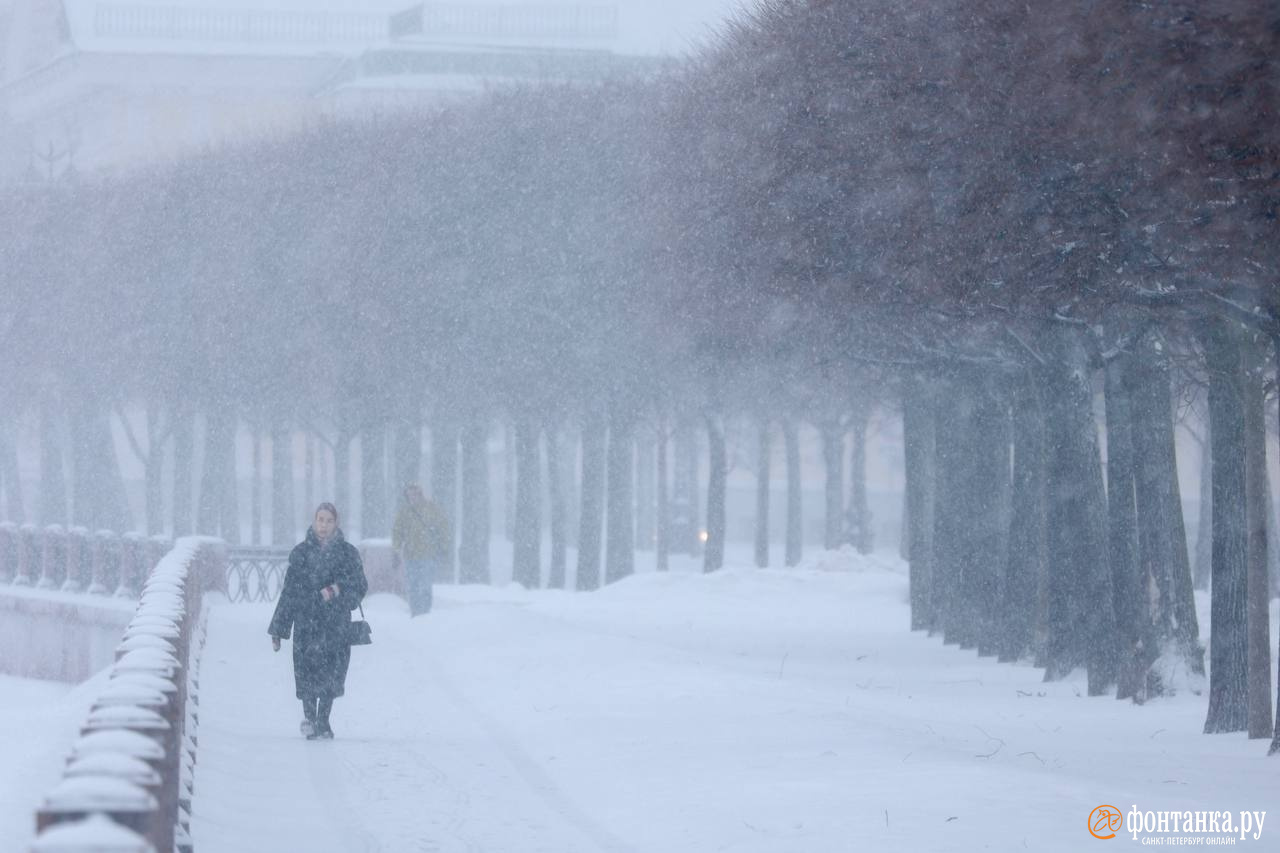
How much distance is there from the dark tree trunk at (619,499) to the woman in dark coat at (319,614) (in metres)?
20.2

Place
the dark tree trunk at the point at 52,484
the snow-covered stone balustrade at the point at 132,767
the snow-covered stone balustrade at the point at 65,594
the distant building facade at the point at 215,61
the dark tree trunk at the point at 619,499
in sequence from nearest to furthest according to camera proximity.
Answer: the snow-covered stone balustrade at the point at 132,767, the snow-covered stone balustrade at the point at 65,594, the dark tree trunk at the point at 619,499, the dark tree trunk at the point at 52,484, the distant building facade at the point at 215,61

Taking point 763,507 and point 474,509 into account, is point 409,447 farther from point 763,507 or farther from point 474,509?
point 763,507

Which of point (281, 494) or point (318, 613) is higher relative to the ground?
point (281, 494)

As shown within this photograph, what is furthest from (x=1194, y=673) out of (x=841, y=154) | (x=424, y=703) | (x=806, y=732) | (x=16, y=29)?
(x=16, y=29)

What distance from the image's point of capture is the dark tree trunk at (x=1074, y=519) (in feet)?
57.5

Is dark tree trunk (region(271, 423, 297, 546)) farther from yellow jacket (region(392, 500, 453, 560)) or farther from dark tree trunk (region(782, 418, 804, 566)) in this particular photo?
yellow jacket (region(392, 500, 453, 560))

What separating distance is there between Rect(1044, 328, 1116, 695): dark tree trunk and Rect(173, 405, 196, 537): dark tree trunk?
29580mm

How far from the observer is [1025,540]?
1969cm

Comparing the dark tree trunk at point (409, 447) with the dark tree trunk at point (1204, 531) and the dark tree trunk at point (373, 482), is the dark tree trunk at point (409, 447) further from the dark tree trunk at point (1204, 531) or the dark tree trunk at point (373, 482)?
the dark tree trunk at point (1204, 531)

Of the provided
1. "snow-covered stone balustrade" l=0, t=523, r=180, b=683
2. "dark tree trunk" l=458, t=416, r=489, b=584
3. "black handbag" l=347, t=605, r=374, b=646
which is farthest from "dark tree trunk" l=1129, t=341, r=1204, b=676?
"dark tree trunk" l=458, t=416, r=489, b=584

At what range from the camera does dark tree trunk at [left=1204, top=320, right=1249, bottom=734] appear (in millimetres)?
13500

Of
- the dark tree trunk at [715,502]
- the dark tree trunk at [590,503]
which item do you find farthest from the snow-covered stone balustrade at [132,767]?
the dark tree trunk at [715,502]

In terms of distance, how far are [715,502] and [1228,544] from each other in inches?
901

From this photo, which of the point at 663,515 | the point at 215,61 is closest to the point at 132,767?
the point at 663,515
